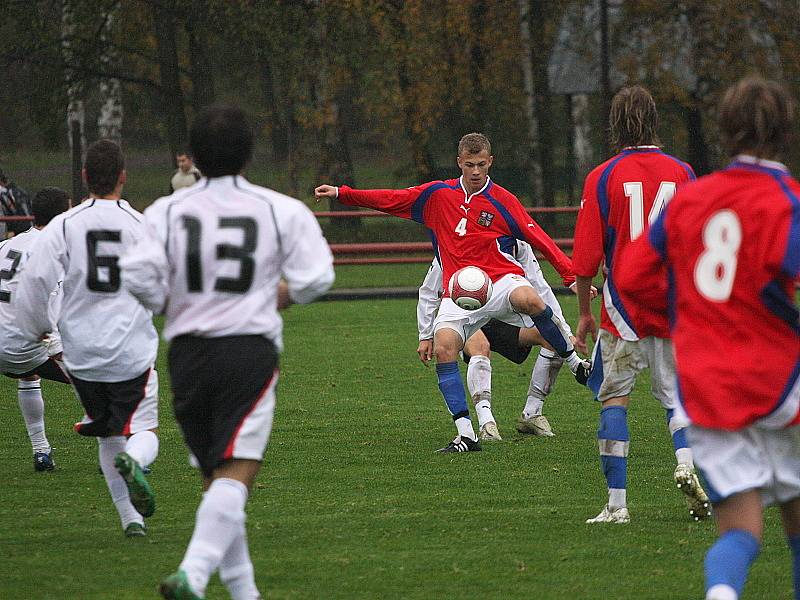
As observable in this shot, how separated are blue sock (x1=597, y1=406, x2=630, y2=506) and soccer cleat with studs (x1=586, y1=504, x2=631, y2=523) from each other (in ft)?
0.54

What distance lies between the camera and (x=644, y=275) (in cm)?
426

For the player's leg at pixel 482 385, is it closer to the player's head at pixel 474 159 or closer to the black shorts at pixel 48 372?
the player's head at pixel 474 159

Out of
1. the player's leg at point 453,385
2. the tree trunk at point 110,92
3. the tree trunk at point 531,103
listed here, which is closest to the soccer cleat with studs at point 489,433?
the player's leg at point 453,385

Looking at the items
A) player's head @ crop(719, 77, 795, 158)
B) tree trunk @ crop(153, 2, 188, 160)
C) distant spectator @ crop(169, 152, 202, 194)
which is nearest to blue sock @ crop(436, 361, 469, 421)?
player's head @ crop(719, 77, 795, 158)

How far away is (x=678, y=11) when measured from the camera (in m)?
29.2

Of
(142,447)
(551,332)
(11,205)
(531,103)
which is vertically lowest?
(551,332)

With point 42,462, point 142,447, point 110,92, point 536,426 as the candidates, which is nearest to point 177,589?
point 142,447

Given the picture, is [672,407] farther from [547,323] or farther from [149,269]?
[149,269]

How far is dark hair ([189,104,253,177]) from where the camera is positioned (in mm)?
4480

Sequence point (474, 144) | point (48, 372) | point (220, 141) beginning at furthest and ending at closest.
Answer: point (474, 144) < point (48, 372) < point (220, 141)

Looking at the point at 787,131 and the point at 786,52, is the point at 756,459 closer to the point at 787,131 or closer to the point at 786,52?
the point at 787,131

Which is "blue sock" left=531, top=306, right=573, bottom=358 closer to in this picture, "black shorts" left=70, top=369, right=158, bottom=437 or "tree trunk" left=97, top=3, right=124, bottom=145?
"black shorts" left=70, top=369, right=158, bottom=437

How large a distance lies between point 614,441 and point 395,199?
9.19 ft

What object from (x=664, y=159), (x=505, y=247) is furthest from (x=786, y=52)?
(x=664, y=159)
